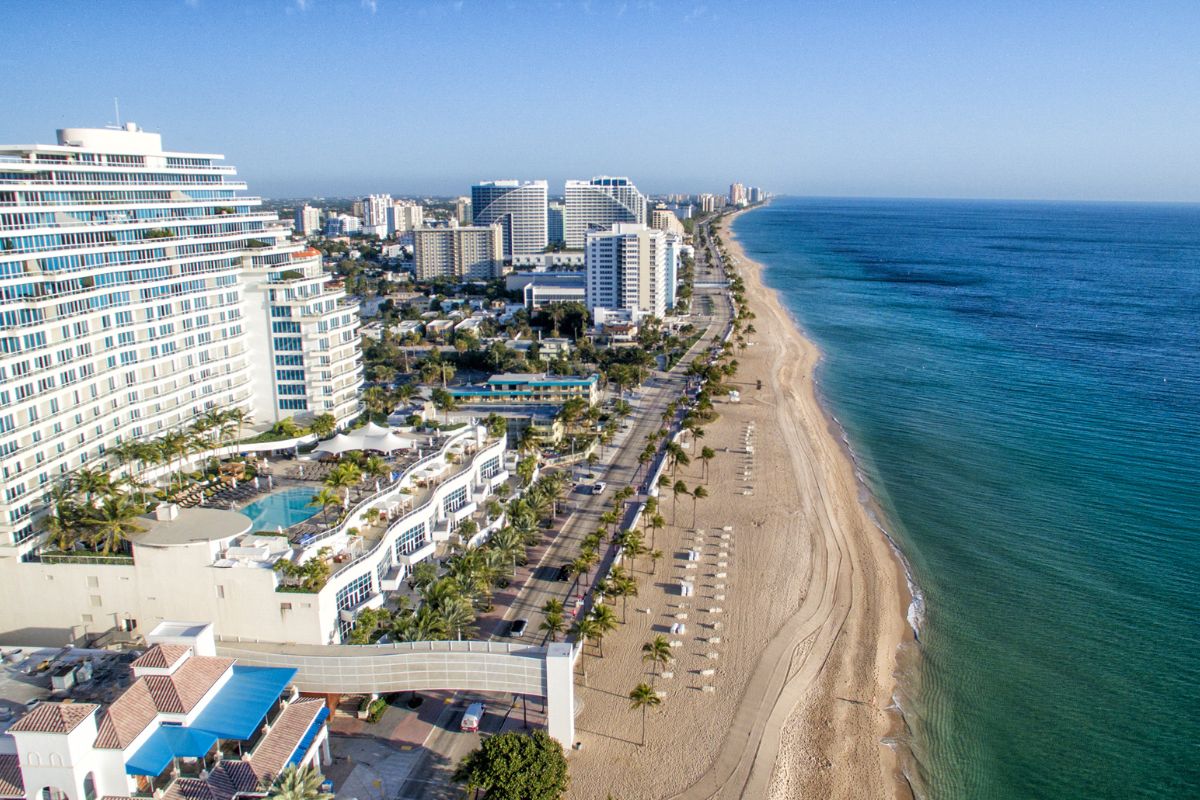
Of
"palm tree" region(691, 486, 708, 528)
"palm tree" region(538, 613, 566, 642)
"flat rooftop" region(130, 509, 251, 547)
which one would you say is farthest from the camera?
"palm tree" region(691, 486, 708, 528)

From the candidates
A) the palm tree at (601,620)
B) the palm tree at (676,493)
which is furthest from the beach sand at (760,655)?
the palm tree at (601,620)

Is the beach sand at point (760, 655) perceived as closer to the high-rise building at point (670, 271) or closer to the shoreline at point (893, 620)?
the shoreline at point (893, 620)

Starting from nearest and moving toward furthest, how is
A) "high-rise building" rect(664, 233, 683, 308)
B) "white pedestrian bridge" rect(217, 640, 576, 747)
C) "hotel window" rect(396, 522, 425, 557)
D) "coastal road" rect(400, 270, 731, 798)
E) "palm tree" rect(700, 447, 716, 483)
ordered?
"coastal road" rect(400, 270, 731, 798) → "white pedestrian bridge" rect(217, 640, 576, 747) → "hotel window" rect(396, 522, 425, 557) → "palm tree" rect(700, 447, 716, 483) → "high-rise building" rect(664, 233, 683, 308)

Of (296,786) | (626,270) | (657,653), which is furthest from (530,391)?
(296,786)

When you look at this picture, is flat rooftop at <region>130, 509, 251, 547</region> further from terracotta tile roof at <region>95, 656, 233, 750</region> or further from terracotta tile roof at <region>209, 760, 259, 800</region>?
terracotta tile roof at <region>209, 760, 259, 800</region>

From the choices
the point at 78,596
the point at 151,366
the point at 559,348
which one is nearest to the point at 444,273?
the point at 559,348

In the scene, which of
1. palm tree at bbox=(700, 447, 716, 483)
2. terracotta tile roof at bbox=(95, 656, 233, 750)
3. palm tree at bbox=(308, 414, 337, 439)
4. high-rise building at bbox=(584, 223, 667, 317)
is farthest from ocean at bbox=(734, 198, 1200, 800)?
palm tree at bbox=(308, 414, 337, 439)

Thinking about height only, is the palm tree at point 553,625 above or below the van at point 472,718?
above
